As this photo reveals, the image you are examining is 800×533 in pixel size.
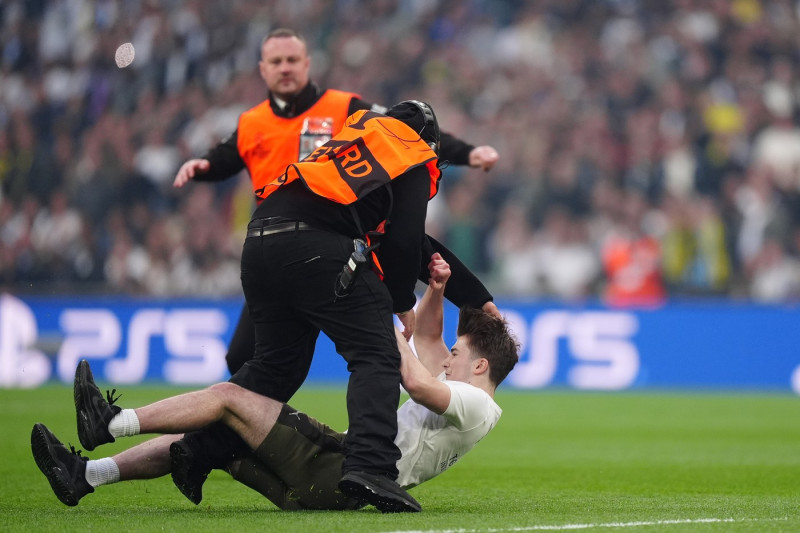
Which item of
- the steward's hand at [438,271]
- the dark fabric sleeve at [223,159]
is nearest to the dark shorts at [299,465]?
the steward's hand at [438,271]

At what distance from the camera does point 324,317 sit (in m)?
5.11

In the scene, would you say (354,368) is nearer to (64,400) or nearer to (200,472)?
(200,472)

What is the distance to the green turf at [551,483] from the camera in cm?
488

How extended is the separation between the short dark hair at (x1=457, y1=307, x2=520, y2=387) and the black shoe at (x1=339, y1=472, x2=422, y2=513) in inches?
29.9

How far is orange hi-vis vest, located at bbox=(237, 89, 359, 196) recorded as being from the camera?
7.26 meters

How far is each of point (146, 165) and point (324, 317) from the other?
40.4 ft

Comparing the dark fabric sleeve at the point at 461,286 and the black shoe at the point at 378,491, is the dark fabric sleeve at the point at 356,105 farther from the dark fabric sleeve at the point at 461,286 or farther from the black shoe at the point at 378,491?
the black shoe at the point at 378,491

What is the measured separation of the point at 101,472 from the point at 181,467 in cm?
34

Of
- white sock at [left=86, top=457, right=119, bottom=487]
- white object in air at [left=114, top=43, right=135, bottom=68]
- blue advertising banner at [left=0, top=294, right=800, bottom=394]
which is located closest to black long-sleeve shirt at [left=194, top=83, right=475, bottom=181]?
white sock at [left=86, top=457, right=119, bottom=487]

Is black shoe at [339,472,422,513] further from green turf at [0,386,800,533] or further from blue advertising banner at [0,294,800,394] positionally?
blue advertising banner at [0,294,800,394]

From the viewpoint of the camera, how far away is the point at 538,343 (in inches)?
592

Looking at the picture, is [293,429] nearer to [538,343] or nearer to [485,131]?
[538,343]

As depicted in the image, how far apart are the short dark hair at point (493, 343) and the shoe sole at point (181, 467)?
1353 millimetres

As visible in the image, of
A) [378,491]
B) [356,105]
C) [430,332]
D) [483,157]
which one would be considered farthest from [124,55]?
[378,491]
